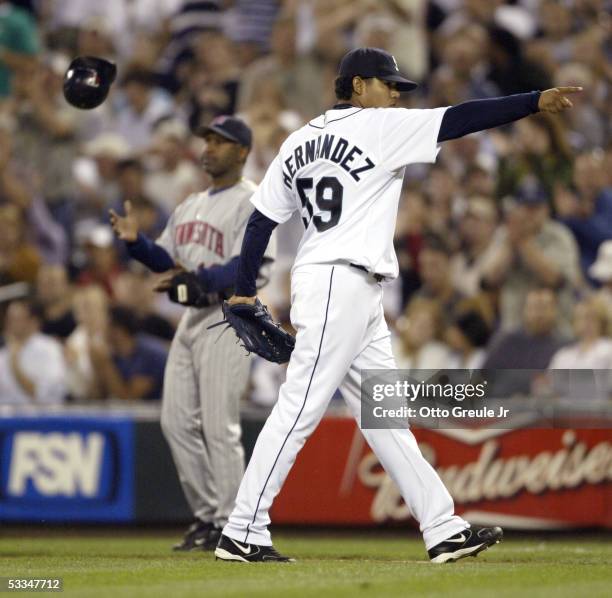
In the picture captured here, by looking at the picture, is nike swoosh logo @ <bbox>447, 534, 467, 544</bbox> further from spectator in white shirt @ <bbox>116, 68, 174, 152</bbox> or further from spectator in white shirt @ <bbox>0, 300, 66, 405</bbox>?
spectator in white shirt @ <bbox>116, 68, 174, 152</bbox>

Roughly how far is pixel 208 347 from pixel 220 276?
15.5 inches

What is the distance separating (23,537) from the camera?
8.64m

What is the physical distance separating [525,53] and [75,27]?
17.7ft

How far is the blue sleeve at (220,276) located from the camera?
267 inches

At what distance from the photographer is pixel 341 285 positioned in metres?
5.61

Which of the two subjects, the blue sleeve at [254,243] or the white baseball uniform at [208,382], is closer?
the blue sleeve at [254,243]

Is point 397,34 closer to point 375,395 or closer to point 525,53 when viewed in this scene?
point 525,53

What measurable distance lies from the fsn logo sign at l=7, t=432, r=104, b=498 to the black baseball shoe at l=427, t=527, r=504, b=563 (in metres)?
4.06

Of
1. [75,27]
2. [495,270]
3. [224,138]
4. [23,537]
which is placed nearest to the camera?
[224,138]

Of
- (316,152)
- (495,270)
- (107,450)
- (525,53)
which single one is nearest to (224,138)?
(316,152)

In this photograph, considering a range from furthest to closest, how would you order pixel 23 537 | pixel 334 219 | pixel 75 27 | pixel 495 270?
pixel 75 27
pixel 495 270
pixel 23 537
pixel 334 219

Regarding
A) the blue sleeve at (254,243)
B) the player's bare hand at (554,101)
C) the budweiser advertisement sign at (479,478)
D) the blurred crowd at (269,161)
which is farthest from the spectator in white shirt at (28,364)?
the player's bare hand at (554,101)

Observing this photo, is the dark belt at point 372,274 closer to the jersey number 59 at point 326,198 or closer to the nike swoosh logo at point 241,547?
the jersey number 59 at point 326,198

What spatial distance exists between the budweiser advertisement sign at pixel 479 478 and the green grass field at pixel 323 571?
58 cm
